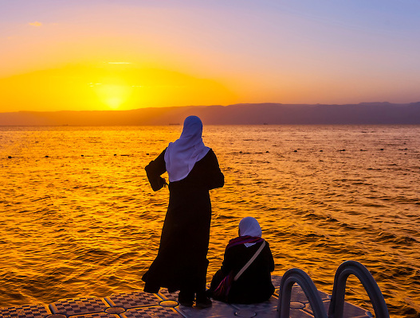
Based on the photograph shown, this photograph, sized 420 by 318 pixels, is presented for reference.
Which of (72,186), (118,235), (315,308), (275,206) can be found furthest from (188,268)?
(72,186)

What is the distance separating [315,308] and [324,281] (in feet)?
11.8

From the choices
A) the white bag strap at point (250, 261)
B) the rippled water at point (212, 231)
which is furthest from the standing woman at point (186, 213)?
the rippled water at point (212, 231)

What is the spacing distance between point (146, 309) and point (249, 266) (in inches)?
43.6

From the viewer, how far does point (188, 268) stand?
4.54 m

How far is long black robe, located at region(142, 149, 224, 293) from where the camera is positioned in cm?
443

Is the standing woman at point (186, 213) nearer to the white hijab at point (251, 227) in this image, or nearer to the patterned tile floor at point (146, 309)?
the patterned tile floor at point (146, 309)

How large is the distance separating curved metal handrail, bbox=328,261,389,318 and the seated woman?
2.62 feet

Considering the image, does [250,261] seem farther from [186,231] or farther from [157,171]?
[157,171]

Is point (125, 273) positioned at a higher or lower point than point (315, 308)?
lower

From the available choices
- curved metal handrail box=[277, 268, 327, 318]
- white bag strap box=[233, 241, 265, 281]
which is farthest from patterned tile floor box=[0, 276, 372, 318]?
curved metal handrail box=[277, 268, 327, 318]

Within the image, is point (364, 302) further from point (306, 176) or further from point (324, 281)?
point (306, 176)

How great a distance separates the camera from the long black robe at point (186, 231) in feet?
14.5

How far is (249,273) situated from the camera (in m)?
4.47

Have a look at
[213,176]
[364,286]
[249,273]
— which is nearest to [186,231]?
[213,176]
